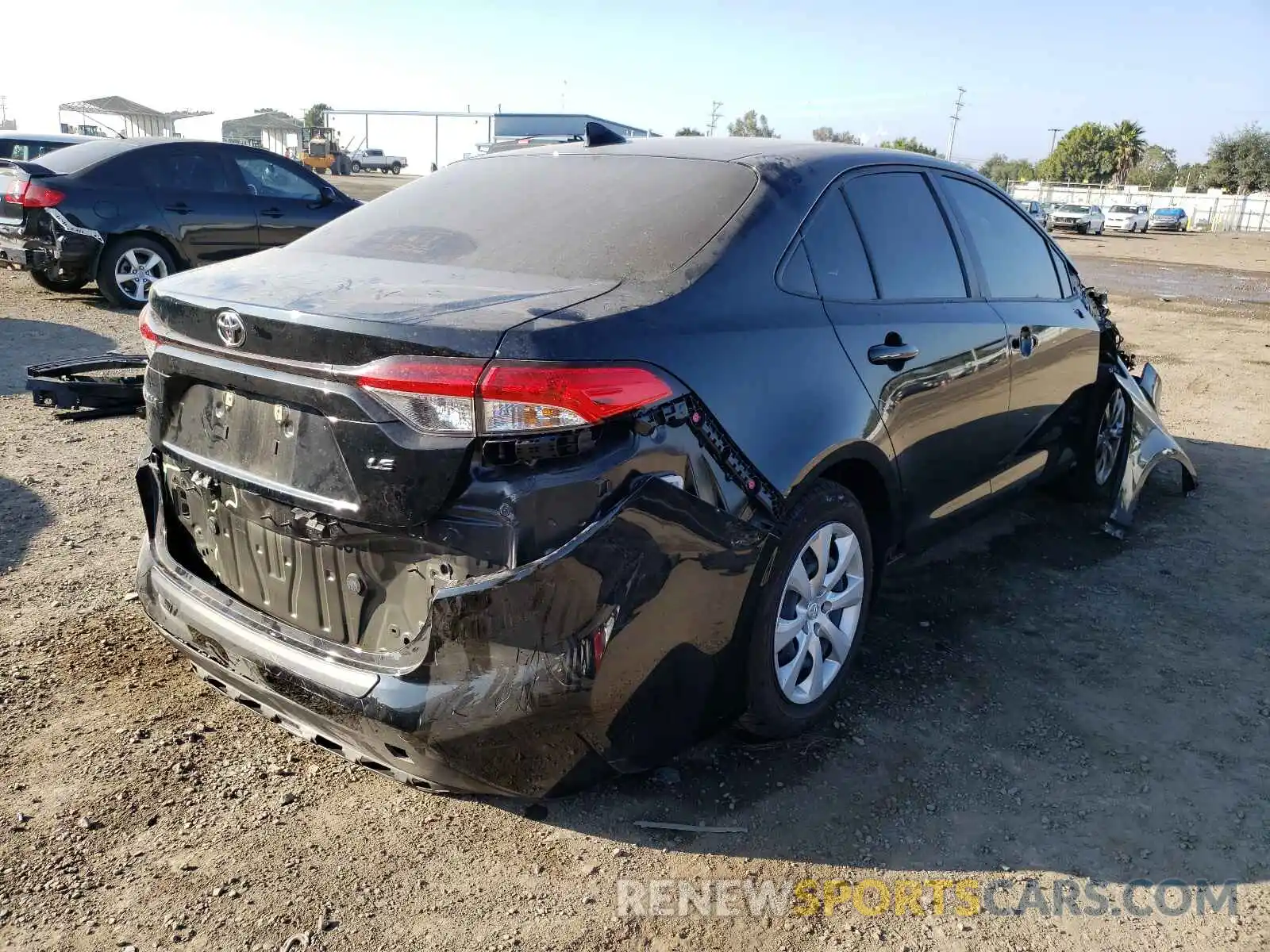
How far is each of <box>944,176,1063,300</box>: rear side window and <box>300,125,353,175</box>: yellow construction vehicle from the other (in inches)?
2488

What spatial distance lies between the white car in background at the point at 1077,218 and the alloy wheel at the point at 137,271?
36482 millimetres

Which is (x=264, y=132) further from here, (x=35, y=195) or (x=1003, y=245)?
(x=1003, y=245)

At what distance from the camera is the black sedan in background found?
8.97 metres

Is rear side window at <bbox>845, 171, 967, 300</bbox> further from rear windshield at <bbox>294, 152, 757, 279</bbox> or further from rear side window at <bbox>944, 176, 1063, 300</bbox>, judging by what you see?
rear windshield at <bbox>294, 152, 757, 279</bbox>

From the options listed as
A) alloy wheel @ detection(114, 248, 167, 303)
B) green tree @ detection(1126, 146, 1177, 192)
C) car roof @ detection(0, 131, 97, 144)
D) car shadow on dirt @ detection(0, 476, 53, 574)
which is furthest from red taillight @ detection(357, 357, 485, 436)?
green tree @ detection(1126, 146, 1177, 192)

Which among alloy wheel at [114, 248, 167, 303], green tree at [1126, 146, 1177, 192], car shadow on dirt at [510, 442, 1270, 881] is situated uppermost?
green tree at [1126, 146, 1177, 192]

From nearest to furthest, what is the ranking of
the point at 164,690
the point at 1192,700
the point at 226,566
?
the point at 226,566
the point at 164,690
the point at 1192,700

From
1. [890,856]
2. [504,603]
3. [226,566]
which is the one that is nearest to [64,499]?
[226,566]

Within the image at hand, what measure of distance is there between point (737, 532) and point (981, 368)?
67.5 inches

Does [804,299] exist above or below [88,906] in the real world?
above

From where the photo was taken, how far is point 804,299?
2.81 m

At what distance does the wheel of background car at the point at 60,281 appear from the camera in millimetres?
9367

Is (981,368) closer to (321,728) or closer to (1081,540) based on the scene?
(1081,540)

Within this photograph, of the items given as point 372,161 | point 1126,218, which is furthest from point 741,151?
point 372,161
